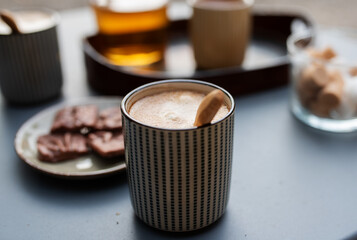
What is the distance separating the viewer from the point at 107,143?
1.93 feet

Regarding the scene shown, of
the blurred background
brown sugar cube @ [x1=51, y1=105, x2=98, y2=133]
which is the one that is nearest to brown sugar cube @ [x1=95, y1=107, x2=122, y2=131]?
brown sugar cube @ [x1=51, y1=105, x2=98, y2=133]

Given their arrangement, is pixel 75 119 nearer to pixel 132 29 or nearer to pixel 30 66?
pixel 30 66

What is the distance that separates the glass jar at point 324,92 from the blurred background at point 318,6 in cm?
177

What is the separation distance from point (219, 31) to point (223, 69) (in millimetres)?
73

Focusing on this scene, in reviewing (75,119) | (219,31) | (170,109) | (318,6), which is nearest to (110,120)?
(75,119)

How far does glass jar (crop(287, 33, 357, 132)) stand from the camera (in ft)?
2.13

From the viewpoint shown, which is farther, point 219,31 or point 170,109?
point 219,31

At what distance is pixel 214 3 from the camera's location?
0.84m

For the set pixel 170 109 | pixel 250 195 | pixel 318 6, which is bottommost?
pixel 318 6

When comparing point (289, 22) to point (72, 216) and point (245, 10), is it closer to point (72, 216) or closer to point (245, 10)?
point (245, 10)

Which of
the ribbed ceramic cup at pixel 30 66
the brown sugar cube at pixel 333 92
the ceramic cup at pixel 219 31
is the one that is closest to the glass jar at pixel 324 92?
the brown sugar cube at pixel 333 92

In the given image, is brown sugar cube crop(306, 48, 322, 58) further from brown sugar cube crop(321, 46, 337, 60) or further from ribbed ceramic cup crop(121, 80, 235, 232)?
ribbed ceramic cup crop(121, 80, 235, 232)

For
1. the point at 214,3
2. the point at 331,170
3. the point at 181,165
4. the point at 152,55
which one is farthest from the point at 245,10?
the point at 181,165

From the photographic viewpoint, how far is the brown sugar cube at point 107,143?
568 millimetres
